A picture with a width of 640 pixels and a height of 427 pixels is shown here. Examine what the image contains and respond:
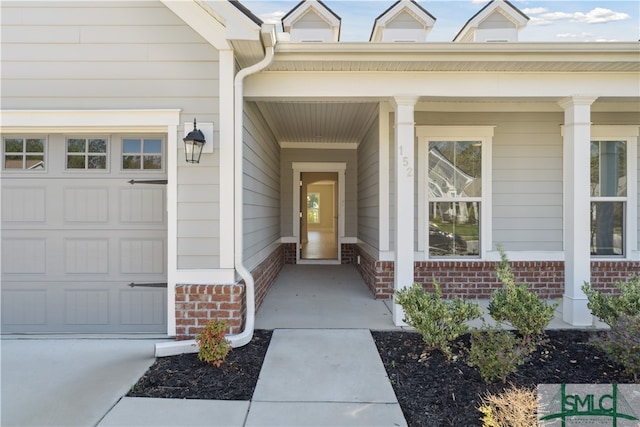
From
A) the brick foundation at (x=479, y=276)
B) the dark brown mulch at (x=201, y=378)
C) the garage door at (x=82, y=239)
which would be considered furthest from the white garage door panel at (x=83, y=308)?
the brick foundation at (x=479, y=276)

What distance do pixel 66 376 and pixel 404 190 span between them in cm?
344

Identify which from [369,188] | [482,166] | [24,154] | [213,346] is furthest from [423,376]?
Result: [24,154]

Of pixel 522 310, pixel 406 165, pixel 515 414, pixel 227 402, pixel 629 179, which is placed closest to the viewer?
pixel 515 414

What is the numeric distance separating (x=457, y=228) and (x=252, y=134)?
10.3ft

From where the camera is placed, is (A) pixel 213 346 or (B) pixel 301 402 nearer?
(B) pixel 301 402

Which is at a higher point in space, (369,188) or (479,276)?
(369,188)

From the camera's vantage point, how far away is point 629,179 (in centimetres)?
519

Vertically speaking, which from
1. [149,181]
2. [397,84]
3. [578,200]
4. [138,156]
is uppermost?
[397,84]

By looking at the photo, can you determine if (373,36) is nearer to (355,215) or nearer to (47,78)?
(355,215)

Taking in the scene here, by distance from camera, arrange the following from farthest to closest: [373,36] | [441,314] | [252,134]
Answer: [373,36] → [252,134] → [441,314]

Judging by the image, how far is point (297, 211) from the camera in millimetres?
8273

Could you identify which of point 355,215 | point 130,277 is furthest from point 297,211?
point 130,277

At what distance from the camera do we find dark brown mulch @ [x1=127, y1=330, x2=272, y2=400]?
8.63 feet

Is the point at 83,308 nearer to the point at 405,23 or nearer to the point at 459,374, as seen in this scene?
the point at 459,374
